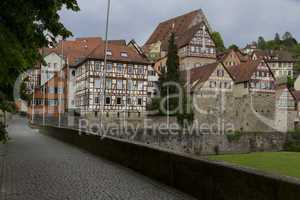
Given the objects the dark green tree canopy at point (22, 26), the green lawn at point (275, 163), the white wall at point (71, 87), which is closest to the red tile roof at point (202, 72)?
the white wall at point (71, 87)

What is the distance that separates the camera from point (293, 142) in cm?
5716

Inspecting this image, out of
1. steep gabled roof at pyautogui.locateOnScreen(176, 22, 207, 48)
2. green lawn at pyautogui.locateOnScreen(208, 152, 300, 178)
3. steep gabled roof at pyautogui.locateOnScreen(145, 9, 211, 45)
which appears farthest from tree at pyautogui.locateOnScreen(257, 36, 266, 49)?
green lawn at pyautogui.locateOnScreen(208, 152, 300, 178)

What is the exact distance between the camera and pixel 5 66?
6934 mm

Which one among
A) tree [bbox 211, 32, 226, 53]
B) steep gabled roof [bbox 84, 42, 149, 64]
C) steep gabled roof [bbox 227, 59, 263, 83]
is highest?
tree [bbox 211, 32, 226, 53]

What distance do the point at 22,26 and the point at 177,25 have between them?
102 metres

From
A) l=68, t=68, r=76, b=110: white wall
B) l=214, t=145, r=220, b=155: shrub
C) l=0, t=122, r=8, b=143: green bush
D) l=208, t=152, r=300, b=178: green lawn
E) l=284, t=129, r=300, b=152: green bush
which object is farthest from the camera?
l=68, t=68, r=76, b=110: white wall

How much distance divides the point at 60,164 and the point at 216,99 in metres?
52.7

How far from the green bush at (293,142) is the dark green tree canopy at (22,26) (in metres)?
52.0

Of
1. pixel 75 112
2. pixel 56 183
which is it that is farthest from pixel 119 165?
pixel 75 112

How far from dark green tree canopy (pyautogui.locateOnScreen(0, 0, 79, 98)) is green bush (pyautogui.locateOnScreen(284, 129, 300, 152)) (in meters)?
52.0

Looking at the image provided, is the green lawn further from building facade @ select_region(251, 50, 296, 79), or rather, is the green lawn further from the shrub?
building facade @ select_region(251, 50, 296, 79)

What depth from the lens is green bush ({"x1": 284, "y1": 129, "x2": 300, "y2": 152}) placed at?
5617 cm

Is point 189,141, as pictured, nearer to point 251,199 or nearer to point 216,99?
point 216,99

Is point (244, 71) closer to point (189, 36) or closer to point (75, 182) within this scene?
point (189, 36)
